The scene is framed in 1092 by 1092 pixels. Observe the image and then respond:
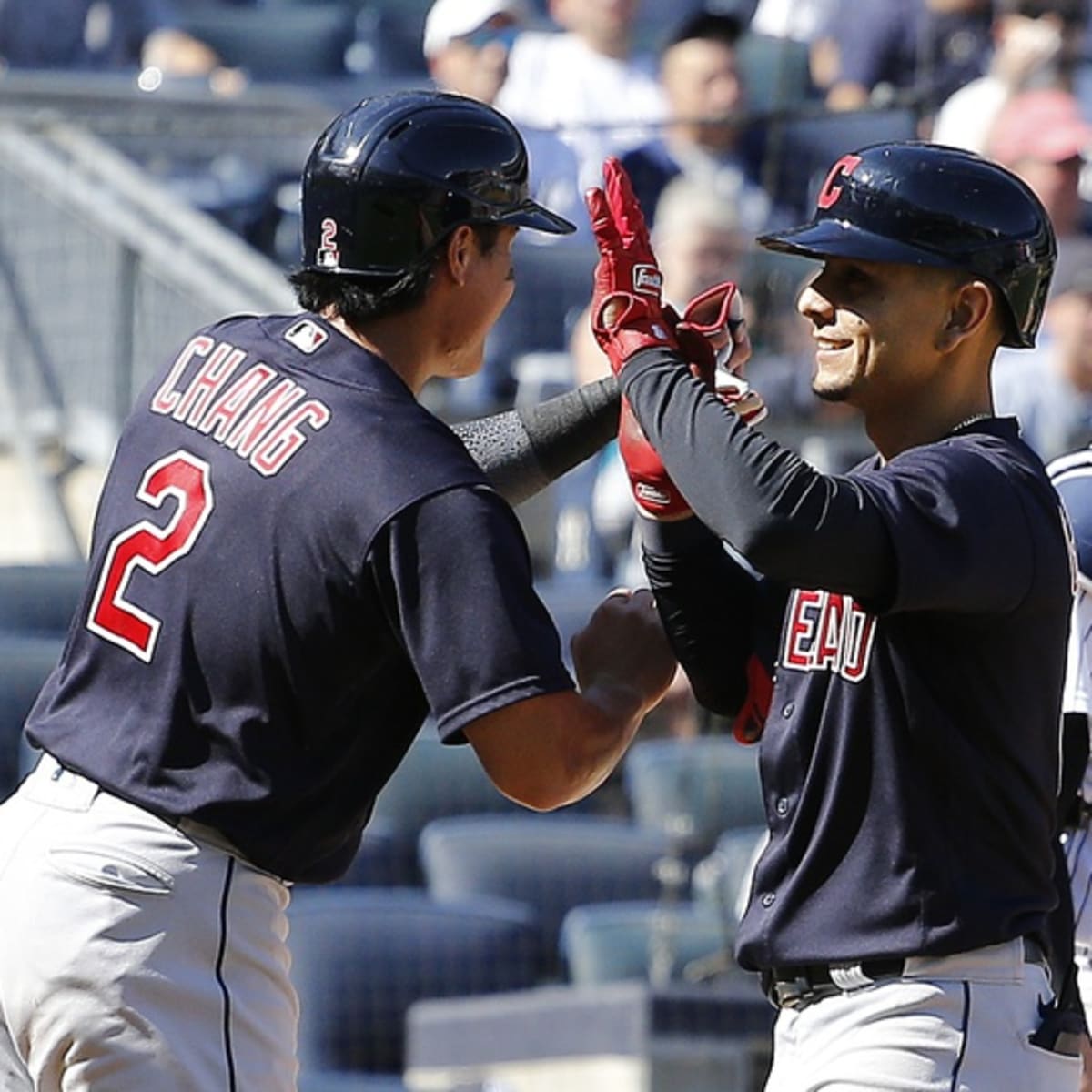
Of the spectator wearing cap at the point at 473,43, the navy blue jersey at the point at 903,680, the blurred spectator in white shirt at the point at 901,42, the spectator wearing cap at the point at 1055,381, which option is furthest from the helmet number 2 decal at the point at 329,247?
the blurred spectator in white shirt at the point at 901,42

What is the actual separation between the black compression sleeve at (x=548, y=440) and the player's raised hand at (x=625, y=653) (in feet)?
1.09

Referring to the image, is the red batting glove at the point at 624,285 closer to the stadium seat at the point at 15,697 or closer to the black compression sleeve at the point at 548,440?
the black compression sleeve at the point at 548,440

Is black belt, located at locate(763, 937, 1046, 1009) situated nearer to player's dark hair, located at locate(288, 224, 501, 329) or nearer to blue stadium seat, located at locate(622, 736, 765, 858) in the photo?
player's dark hair, located at locate(288, 224, 501, 329)

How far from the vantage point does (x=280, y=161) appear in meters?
7.30

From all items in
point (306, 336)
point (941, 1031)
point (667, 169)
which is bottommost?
point (941, 1031)

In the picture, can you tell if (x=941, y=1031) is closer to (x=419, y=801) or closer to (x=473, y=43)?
(x=419, y=801)

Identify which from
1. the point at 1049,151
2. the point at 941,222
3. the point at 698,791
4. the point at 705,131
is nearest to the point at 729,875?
the point at 698,791

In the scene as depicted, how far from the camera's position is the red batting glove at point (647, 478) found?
284cm

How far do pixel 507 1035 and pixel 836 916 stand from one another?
2633 mm

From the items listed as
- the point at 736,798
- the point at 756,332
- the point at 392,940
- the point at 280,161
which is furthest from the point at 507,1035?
the point at 280,161

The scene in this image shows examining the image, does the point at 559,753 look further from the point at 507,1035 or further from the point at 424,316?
the point at 507,1035

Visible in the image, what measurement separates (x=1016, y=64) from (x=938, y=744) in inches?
223

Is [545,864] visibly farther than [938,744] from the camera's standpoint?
Yes

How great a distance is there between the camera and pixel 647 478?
9.38 ft
